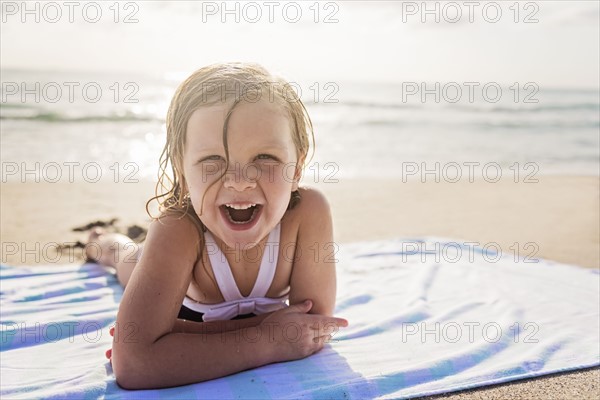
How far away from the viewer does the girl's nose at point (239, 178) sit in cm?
207

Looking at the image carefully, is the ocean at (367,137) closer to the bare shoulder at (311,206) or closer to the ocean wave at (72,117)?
→ the ocean wave at (72,117)

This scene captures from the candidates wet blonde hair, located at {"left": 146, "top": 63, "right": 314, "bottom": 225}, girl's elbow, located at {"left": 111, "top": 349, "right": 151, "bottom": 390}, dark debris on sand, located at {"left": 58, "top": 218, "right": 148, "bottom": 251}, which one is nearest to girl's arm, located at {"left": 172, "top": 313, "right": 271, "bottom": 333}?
girl's elbow, located at {"left": 111, "top": 349, "right": 151, "bottom": 390}

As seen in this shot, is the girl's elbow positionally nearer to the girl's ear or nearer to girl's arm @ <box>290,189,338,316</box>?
girl's arm @ <box>290,189,338,316</box>

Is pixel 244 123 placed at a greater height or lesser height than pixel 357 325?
greater

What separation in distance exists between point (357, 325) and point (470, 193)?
4966 millimetres

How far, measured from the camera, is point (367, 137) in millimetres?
13609

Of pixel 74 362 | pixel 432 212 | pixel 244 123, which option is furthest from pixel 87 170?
pixel 244 123

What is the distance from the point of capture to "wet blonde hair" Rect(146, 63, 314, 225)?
2.14 metres

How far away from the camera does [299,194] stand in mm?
2535

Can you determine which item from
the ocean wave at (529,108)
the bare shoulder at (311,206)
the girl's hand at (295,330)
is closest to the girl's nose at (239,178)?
the bare shoulder at (311,206)

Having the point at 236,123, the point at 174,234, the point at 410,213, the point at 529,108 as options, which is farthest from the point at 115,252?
the point at 529,108

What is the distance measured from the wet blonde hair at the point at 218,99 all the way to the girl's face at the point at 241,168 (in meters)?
0.03

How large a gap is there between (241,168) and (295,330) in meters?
0.69

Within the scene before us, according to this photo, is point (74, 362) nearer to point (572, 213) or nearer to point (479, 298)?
point (479, 298)
